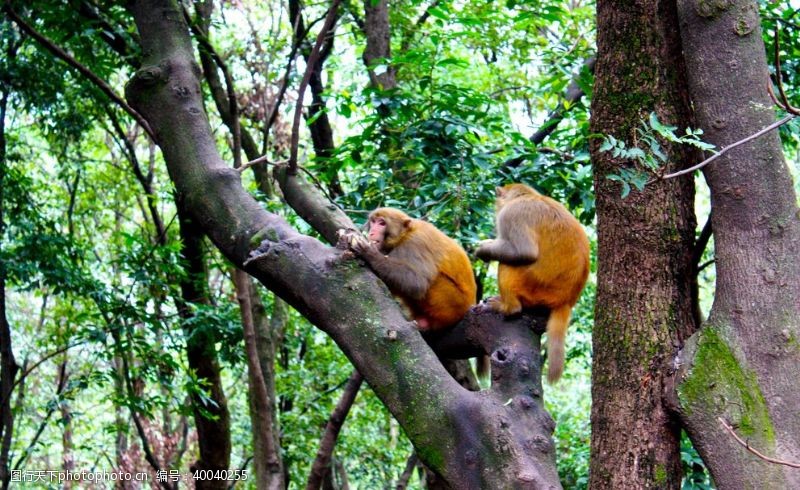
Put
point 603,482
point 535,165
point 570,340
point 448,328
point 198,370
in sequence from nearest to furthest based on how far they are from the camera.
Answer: point 603,482 < point 448,328 < point 535,165 < point 198,370 < point 570,340

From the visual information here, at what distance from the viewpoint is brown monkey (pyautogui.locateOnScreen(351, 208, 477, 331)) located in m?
4.94

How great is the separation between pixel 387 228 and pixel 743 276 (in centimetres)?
220

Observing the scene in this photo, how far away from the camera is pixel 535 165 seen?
5.96 m

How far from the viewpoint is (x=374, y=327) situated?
134 inches

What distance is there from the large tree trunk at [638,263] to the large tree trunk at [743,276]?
165mm

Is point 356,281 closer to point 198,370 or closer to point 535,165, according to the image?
point 535,165

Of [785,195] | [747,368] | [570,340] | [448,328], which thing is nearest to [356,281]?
[448,328]

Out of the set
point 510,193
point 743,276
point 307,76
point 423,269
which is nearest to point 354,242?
point 307,76

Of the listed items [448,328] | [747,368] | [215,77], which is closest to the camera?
[747,368]

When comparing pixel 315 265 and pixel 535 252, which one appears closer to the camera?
pixel 315 265

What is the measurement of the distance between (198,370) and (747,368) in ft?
23.3

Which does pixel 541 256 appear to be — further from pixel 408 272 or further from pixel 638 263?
pixel 638 263

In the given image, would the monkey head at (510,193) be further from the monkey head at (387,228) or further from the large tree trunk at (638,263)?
the large tree trunk at (638,263)

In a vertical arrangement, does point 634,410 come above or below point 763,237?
below
